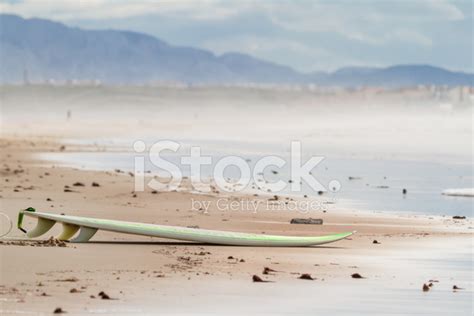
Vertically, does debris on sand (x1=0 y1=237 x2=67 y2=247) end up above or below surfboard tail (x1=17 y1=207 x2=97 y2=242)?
below

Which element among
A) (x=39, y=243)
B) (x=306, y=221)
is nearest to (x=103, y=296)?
(x=39, y=243)

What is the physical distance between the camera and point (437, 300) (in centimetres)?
1041

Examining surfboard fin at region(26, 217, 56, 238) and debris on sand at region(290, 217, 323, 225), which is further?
debris on sand at region(290, 217, 323, 225)

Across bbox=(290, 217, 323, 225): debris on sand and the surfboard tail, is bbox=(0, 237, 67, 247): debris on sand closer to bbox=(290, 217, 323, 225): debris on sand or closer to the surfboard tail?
the surfboard tail

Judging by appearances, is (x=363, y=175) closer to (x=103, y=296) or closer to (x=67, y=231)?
(x=67, y=231)

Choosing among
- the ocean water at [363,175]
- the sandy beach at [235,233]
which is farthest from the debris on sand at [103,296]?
the ocean water at [363,175]

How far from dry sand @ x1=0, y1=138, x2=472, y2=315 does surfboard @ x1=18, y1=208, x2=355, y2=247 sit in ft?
0.35

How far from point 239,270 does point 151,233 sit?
1782mm

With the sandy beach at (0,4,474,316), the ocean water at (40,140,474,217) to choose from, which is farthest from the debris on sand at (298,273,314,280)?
the ocean water at (40,140,474,217)

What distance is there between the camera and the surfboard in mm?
12930

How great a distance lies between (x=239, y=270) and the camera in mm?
11617

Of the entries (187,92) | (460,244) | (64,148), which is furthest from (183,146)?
(187,92)

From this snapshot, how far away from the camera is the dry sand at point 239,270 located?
9891mm

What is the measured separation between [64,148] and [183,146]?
4.79 metres
